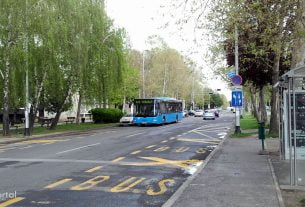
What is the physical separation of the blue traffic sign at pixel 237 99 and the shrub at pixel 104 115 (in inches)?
A: 1042

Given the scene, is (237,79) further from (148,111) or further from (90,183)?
(148,111)

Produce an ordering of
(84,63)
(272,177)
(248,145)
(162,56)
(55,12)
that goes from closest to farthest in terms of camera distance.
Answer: (272,177) < (248,145) < (55,12) < (84,63) < (162,56)

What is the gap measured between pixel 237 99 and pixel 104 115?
88.8 ft

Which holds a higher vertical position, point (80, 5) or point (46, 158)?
point (80, 5)

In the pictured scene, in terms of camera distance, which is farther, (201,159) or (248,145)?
(248,145)

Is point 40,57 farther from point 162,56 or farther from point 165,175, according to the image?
point 162,56

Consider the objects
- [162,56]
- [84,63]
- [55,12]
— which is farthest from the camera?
[162,56]

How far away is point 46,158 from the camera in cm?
1695

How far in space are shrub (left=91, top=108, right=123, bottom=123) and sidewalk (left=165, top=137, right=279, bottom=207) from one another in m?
35.7

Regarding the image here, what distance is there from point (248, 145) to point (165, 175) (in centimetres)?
931

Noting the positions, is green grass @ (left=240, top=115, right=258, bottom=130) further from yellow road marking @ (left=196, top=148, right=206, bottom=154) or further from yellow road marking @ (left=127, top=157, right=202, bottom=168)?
yellow road marking @ (left=127, top=157, right=202, bottom=168)

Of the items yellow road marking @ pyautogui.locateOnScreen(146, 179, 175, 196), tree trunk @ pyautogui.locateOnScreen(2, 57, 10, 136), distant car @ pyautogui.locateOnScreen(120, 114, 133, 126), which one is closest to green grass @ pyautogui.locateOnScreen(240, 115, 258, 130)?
distant car @ pyautogui.locateOnScreen(120, 114, 133, 126)

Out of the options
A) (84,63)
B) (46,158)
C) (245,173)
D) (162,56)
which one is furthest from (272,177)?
(162,56)

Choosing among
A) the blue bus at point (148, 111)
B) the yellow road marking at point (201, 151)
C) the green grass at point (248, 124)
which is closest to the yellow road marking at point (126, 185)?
the yellow road marking at point (201, 151)
